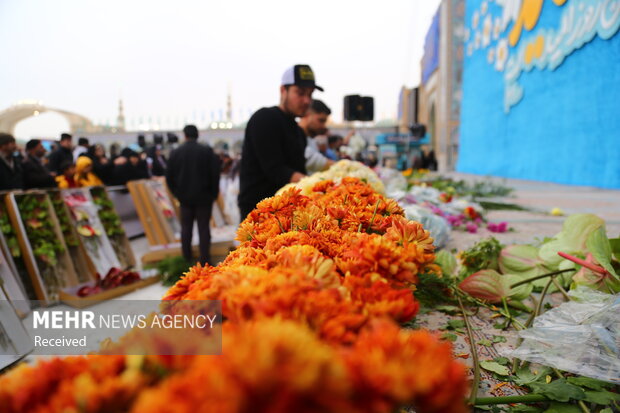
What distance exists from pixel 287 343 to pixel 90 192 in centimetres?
436

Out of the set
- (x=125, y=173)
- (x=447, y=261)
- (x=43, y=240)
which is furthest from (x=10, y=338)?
(x=125, y=173)

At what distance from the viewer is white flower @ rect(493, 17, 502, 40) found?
937 cm

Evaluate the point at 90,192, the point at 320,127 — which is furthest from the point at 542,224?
the point at 90,192

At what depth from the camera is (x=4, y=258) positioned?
2.77 m

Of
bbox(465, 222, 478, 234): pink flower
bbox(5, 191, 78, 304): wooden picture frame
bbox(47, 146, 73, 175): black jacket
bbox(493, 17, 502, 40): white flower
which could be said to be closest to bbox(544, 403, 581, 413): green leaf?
bbox(465, 222, 478, 234): pink flower

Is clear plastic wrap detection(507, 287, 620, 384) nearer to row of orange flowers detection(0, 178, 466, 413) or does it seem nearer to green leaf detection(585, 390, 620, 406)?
green leaf detection(585, 390, 620, 406)

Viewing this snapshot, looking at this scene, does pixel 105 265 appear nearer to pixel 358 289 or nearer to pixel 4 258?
pixel 4 258

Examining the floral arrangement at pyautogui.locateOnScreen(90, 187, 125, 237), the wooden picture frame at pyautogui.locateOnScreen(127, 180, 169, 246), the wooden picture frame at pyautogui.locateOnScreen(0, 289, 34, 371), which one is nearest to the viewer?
the wooden picture frame at pyautogui.locateOnScreen(0, 289, 34, 371)

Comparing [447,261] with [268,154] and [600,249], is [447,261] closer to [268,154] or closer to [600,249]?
[600,249]

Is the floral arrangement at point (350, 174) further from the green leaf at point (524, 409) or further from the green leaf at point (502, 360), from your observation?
the green leaf at point (524, 409)

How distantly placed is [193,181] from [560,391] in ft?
11.7

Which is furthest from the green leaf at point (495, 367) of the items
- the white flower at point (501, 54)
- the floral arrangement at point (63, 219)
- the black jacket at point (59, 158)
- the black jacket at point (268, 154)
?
the white flower at point (501, 54)

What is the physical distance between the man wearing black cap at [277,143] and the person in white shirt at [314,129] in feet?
1.24

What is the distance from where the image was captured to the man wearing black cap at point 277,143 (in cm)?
208
